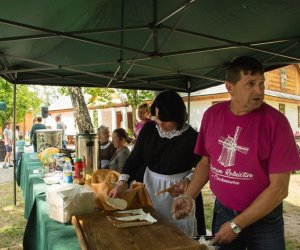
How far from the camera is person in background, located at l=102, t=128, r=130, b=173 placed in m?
4.06

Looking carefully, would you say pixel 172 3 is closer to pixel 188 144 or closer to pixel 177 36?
pixel 177 36

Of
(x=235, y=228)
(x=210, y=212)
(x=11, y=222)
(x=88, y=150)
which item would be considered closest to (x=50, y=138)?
(x=11, y=222)

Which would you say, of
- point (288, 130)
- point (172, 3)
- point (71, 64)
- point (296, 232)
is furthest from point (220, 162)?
point (296, 232)

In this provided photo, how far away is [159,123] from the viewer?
2336 millimetres

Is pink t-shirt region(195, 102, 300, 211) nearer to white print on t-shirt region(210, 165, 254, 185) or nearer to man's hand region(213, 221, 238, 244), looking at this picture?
white print on t-shirt region(210, 165, 254, 185)

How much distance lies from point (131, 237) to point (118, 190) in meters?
0.59

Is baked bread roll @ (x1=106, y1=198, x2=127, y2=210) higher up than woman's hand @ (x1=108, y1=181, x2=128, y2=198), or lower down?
lower down

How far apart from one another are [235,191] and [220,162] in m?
0.14

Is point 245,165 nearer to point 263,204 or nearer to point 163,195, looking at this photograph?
point 263,204

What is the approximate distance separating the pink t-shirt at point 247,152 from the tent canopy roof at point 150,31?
45.7 inches

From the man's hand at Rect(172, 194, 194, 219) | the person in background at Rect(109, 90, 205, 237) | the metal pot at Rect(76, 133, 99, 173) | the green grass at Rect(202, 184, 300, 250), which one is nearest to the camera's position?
the man's hand at Rect(172, 194, 194, 219)

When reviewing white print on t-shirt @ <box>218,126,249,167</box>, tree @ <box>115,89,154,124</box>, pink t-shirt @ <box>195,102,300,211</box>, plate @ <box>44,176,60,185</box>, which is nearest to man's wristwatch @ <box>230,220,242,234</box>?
pink t-shirt @ <box>195,102,300,211</box>

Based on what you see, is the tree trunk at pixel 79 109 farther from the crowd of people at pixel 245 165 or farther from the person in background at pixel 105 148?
the crowd of people at pixel 245 165

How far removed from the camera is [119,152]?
4145 millimetres
